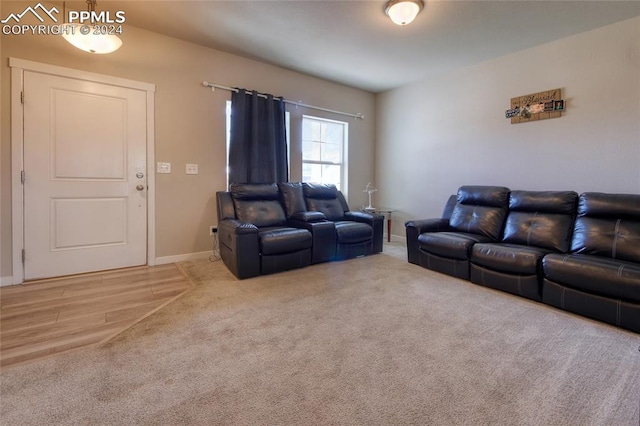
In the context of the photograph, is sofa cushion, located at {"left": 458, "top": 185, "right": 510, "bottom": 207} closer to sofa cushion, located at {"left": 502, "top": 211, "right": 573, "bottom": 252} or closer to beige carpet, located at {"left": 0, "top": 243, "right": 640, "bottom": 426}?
sofa cushion, located at {"left": 502, "top": 211, "right": 573, "bottom": 252}

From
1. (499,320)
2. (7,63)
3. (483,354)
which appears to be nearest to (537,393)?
(483,354)

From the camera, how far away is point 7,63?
2625 millimetres

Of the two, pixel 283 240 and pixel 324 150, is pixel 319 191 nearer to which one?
pixel 324 150

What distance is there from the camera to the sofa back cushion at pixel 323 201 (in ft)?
13.5

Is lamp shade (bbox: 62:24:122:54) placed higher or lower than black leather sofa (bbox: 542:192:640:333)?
higher

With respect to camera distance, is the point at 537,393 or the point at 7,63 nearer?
the point at 537,393

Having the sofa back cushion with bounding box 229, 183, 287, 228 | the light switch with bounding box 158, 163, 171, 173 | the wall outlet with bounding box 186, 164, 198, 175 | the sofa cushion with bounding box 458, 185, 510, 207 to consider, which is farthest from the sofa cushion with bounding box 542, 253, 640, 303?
the light switch with bounding box 158, 163, 171, 173

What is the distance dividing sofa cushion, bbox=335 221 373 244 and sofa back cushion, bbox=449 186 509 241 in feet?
3.38

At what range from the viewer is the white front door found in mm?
2781

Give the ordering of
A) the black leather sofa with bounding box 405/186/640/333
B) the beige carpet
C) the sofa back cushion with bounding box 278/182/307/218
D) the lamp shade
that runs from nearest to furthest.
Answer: the beige carpet
the black leather sofa with bounding box 405/186/640/333
the lamp shade
the sofa back cushion with bounding box 278/182/307/218

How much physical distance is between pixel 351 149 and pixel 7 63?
13.8ft

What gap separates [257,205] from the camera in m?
3.67

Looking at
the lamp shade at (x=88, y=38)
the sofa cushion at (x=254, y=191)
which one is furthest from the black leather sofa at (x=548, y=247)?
the lamp shade at (x=88, y=38)

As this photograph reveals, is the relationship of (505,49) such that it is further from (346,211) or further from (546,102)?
(346,211)
